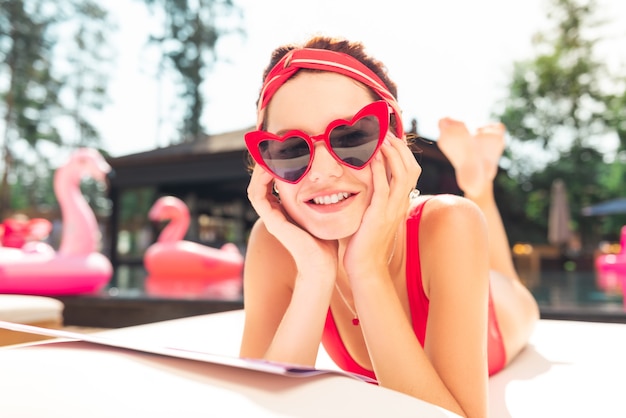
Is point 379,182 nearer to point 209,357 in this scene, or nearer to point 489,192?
point 209,357

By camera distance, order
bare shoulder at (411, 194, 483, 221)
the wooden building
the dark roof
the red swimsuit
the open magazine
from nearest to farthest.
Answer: the open magazine, bare shoulder at (411, 194, 483, 221), the red swimsuit, the wooden building, the dark roof

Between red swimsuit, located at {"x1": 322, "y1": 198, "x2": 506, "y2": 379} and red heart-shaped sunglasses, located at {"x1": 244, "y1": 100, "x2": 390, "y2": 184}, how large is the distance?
0.35m

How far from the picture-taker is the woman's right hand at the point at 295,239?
1.26 metres

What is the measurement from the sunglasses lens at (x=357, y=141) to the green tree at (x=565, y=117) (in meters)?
23.0

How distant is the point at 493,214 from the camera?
3117 mm

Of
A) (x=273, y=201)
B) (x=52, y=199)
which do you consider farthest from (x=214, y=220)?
(x=52, y=199)

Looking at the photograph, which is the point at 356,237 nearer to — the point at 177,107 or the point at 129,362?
the point at 129,362

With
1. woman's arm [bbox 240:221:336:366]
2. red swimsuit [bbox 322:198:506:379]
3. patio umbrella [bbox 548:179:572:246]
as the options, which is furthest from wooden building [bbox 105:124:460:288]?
woman's arm [bbox 240:221:336:366]

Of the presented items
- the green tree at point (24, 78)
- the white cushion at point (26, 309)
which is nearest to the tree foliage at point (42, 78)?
the green tree at point (24, 78)

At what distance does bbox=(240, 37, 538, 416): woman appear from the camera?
3.81 ft

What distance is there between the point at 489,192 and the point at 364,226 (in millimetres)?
2162

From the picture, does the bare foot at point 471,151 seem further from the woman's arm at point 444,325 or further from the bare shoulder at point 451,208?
the woman's arm at point 444,325

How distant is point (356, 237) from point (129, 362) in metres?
0.59

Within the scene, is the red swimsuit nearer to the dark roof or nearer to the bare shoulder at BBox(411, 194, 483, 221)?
the bare shoulder at BBox(411, 194, 483, 221)
